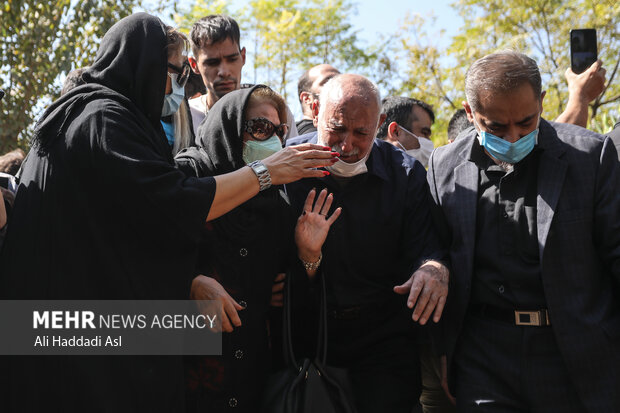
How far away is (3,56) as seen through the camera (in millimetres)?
9438

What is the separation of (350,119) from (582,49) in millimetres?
1618

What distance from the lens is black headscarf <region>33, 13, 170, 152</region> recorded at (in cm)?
300

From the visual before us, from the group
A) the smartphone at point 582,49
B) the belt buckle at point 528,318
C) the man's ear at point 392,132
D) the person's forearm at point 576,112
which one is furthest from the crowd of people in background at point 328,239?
the man's ear at point 392,132

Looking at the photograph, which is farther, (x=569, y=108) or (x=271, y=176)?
(x=569, y=108)

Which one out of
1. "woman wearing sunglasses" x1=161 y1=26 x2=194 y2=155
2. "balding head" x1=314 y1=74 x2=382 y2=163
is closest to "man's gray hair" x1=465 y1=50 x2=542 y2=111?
"balding head" x1=314 y1=74 x2=382 y2=163

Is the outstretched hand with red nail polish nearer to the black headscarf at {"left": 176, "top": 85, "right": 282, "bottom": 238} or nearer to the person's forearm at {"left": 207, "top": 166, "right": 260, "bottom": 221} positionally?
the black headscarf at {"left": 176, "top": 85, "right": 282, "bottom": 238}

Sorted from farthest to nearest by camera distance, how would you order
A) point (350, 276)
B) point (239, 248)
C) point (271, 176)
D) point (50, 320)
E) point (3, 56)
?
point (3, 56)
point (350, 276)
point (239, 248)
point (271, 176)
point (50, 320)

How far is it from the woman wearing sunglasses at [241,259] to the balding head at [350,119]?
32 centimetres

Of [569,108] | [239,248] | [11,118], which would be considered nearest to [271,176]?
[239,248]

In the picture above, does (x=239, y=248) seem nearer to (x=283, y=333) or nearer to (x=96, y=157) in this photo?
(x=283, y=333)

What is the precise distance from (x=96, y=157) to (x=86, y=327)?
0.72m

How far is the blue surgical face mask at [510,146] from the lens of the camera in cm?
334

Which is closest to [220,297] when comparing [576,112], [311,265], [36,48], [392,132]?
[311,265]

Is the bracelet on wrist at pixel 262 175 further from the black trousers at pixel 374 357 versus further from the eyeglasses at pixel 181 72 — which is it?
the black trousers at pixel 374 357
